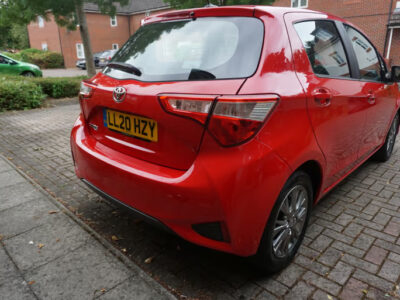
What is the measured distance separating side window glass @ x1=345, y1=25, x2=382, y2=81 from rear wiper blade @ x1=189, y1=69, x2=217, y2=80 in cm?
191

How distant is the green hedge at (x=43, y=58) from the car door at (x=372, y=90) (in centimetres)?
3334

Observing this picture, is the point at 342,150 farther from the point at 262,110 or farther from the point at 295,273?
the point at 262,110

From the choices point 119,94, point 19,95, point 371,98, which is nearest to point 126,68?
point 119,94

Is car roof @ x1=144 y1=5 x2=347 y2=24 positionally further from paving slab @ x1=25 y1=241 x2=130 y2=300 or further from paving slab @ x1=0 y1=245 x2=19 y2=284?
paving slab @ x1=0 y1=245 x2=19 y2=284

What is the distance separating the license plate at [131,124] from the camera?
1.93 meters

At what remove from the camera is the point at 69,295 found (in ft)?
6.54

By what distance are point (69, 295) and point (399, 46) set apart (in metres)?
22.4

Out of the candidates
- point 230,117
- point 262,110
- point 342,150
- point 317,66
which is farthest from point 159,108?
point 342,150

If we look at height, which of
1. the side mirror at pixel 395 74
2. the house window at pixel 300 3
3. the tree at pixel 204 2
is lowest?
the side mirror at pixel 395 74

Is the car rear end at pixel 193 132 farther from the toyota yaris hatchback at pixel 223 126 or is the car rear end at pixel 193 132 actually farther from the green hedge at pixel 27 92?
the green hedge at pixel 27 92

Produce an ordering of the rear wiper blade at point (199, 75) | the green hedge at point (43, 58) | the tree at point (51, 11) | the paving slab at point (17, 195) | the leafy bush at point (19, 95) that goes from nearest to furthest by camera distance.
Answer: the rear wiper blade at point (199, 75) → the paving slab at point (17, 195) → the leafy bush at point (19, 95) → the tree at point (51, 11) → the green hedge at point (43, 58)

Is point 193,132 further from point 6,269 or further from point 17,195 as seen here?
point 17,195

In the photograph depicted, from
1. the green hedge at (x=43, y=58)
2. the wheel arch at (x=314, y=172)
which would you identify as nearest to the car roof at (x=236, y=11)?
the wheel arch at (x=314, y=172)

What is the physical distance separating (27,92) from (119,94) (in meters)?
7.82
